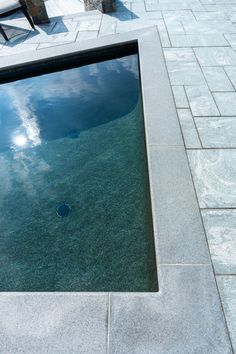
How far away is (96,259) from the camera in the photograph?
131 inches

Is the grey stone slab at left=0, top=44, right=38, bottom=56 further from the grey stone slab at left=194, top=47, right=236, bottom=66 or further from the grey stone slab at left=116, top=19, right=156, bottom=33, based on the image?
the grey stone slab at left=194, top=47, right=236, bottom=66

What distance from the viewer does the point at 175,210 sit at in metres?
3.24

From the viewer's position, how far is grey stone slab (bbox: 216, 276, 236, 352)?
7.67 ft

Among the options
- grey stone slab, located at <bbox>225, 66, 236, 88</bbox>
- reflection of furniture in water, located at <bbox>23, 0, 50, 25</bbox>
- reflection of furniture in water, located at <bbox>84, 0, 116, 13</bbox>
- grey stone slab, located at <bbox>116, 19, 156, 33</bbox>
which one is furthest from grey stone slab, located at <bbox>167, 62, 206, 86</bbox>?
reflection of furniture in water, located at <bbox>23, 0, 50, 25</bbox>

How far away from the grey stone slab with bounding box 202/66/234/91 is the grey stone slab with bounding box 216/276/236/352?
12.3 ft

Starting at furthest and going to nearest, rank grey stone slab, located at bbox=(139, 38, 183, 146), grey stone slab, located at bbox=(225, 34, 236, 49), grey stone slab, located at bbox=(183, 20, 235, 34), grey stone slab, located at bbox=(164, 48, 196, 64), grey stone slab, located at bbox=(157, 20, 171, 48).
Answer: grey stone slab, located at bbox=(183, 20, 235, 34)
grey stone slab, located at bbox=(157, 20, 171, 48)
grey stone slab, located at bbox=(225, 34, 236, 49)
grey stone slab, located at bbox=(164, 48, 196, 64)
grey stone slab, located at bbox=(139, 38, 183, 146)

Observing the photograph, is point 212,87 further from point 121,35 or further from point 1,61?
point 1,61

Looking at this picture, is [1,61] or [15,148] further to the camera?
[1,61]

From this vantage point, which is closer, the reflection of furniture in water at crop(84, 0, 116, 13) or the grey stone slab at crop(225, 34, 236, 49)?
the grey stone slab at crop(225, 34, 236, 49)

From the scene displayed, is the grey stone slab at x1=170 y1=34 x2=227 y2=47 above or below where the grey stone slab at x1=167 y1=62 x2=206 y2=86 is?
above

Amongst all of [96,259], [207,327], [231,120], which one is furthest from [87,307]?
[231,120]

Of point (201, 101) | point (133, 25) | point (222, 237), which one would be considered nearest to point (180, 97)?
point (201, 101)

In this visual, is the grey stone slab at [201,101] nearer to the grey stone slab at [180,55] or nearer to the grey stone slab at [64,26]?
the grey stone slab at [180,55]

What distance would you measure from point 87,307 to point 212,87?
4.52m
